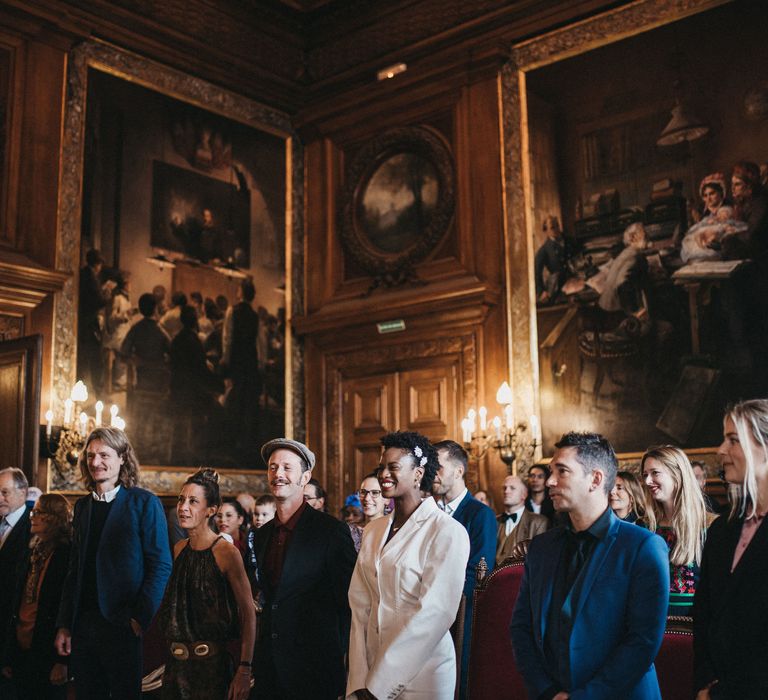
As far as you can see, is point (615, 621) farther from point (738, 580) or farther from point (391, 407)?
point (391, 407)

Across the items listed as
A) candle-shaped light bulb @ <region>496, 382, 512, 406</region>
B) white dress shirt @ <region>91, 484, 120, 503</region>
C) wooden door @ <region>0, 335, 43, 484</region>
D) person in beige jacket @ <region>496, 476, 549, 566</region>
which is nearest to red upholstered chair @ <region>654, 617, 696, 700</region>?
white dress shirt @ <region>91, 484, 120, 503</region>

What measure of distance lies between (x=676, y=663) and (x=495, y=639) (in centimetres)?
76

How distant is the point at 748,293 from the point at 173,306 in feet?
22.6

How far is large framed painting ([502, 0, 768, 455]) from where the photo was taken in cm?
970

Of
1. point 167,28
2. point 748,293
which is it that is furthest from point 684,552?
point 167,28

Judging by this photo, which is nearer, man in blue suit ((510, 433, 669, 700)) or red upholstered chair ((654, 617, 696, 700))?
man in blue suit ((510, 433, 669, 700))

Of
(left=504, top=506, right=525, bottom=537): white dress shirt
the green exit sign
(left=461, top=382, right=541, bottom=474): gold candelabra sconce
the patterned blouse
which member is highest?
the green exit sign

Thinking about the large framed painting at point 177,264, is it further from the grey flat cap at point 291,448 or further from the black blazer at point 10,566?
the grey flat cap at point 291,448

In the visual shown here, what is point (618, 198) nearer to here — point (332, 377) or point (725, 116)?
point (725, 116)

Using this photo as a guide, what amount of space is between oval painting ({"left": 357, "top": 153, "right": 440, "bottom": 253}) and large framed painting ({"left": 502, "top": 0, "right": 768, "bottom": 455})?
136 cm

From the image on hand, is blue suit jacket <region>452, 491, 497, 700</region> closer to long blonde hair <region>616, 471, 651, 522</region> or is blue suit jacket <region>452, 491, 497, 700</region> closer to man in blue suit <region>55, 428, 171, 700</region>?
long blonde hair <region>616, 471, 651, 522</region>

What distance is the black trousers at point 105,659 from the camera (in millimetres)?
4711

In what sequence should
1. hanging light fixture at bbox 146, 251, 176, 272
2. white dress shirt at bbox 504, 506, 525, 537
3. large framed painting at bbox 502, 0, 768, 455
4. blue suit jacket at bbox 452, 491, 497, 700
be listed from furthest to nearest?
hanging light fixture at bbox 146, 251, 176, 272
large framed painting at bbox 502, 0, 768, 455
white dress shirt at bbox 504, 506, 525, 537
blue suit jacket at bbox 452, 491, 497, 700

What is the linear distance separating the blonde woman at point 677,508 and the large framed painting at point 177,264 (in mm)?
7054
